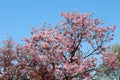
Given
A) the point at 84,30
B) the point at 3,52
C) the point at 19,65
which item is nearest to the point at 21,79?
the point at 19,65

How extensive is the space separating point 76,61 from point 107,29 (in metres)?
3.43

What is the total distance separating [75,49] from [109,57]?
2.25 meters

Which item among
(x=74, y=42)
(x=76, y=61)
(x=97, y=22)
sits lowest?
(x=76, y=61)

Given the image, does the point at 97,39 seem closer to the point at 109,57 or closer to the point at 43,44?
the point at 109,57

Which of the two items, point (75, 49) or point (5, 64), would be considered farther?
point (5, 64)

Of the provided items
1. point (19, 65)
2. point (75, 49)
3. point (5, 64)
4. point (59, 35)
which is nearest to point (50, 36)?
point (59, 35)

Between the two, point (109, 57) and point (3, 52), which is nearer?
point (109, 57)

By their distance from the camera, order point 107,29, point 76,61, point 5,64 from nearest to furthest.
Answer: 1. point 76,61
2. point 107,29
3. point 5,64

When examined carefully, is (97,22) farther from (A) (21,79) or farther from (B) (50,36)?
(A) (21,79)

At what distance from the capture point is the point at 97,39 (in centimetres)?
2094

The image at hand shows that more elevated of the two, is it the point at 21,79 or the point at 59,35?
the point at 59,35

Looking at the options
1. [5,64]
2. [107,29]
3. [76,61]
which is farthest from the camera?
[5,64]

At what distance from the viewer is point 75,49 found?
20.3 metres

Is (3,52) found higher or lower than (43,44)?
higher
